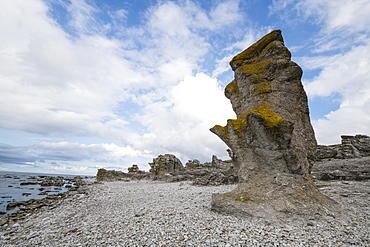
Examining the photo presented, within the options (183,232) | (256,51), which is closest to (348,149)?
(256,51)

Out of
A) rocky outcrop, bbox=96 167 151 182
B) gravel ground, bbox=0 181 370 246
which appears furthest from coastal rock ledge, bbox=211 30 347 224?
rocky outcrop, bbox=96 167 151 182

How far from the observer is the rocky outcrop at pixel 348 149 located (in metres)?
31.9

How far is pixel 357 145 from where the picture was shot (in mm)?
33094

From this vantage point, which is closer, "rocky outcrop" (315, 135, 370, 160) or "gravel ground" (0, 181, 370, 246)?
"gravel ground" (0, 181, 370, 246)

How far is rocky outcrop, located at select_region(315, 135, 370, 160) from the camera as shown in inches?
1254

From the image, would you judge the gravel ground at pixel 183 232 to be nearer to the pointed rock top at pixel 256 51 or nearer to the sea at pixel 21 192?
the sea at pixel 21 192

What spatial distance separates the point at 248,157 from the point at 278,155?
1.55 m

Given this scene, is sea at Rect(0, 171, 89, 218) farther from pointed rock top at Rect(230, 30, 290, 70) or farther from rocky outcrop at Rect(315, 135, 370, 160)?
rocky outcrop at Rect(315, 135, 370, 160)

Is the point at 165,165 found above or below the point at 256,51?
below

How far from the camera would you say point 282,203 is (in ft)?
27.7

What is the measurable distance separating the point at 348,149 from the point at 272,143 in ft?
107

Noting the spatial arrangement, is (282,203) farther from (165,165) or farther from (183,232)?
(165,165)

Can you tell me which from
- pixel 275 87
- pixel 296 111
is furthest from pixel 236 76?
pixel 296 111

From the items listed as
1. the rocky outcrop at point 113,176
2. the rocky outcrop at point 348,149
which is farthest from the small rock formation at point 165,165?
the rocky outcrop at point 348,149
